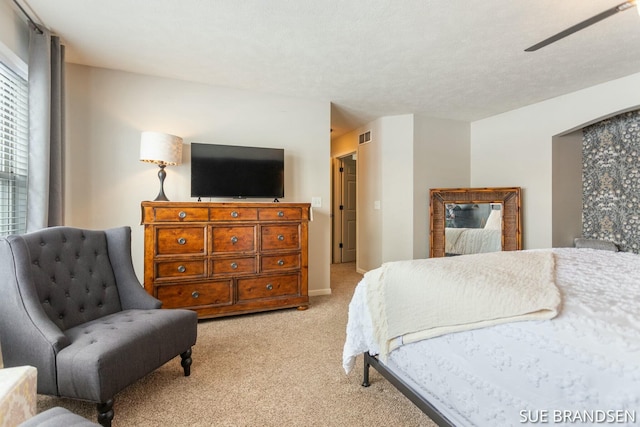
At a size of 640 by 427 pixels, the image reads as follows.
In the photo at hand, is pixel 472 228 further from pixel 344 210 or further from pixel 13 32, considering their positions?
pixel 13 32

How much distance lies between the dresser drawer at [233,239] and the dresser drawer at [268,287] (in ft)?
1.08

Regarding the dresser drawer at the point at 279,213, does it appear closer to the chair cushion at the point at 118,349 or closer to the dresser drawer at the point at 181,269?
the dresser drawer at the point at 181,269

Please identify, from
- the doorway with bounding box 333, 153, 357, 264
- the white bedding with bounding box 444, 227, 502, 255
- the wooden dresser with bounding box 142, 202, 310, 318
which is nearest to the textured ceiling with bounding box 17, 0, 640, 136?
the wooden dresser with bounding box 142, 202, 310, 318

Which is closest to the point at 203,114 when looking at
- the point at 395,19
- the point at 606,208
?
the point at 395,19

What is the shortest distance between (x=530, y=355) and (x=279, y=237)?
2453mm

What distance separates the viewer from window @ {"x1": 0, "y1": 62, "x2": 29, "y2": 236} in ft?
7.08

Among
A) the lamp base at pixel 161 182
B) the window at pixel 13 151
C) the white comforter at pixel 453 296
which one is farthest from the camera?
the lamp base at pixel 161 182

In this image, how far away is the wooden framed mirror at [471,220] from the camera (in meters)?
4.13

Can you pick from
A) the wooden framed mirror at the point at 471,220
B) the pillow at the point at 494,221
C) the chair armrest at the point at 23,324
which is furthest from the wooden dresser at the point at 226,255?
the pillow at the point at 494,221

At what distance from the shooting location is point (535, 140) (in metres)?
3.98

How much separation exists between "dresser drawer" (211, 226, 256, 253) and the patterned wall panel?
4313 mm

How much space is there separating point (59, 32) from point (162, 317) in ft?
7.97

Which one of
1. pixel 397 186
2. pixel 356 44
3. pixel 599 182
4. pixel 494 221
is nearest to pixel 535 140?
pixel 599 182

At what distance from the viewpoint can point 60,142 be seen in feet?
7.98
